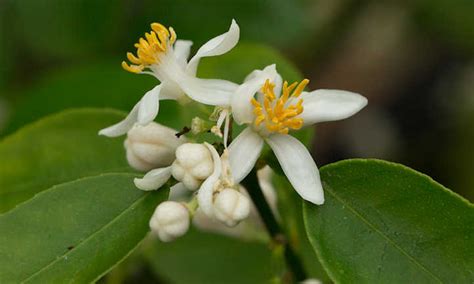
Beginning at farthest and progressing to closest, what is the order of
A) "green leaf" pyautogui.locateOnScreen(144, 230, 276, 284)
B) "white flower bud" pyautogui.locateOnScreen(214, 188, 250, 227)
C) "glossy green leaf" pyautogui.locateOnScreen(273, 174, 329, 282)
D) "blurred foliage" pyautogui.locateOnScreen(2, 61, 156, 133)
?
"blurred foliage" pyautogui.locateOnScreen(2, 61, 156, 133) < "green leaf" pyautogui.locateOnScreen(144, 230, 276, 284) < "glossy green leaf" pyautogui.locateOnScreen(273, 174, 329, 282) < "white flower bud" pyautogui.locateOnScreen(214, 188, 250, 227)

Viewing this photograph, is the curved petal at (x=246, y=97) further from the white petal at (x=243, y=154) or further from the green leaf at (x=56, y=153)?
the green leaf at (x=56, y=153)

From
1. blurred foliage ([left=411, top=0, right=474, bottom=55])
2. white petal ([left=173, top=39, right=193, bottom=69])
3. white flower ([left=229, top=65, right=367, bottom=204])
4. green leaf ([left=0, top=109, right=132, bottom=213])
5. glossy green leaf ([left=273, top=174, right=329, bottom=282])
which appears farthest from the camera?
blurred foliage ([left=411, top=0, right=474, bottom=55])

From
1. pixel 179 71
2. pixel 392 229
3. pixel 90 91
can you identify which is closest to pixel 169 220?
pixel 179 71

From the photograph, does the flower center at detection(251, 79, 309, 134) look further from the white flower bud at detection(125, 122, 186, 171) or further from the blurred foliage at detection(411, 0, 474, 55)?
the blurred foliage at detection(411, 0, 474, 55)

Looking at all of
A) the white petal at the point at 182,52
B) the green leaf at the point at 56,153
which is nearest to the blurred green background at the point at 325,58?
the green leaf at the point at 56,153

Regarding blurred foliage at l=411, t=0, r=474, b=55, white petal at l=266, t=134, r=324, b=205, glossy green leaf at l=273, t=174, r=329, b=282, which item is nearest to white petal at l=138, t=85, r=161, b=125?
white petal at l=266, t=134, r=324, b=205

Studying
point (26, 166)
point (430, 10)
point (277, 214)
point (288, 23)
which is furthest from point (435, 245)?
point (430, 10)

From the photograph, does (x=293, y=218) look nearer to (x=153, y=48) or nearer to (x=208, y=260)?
(x=208, y=260)
